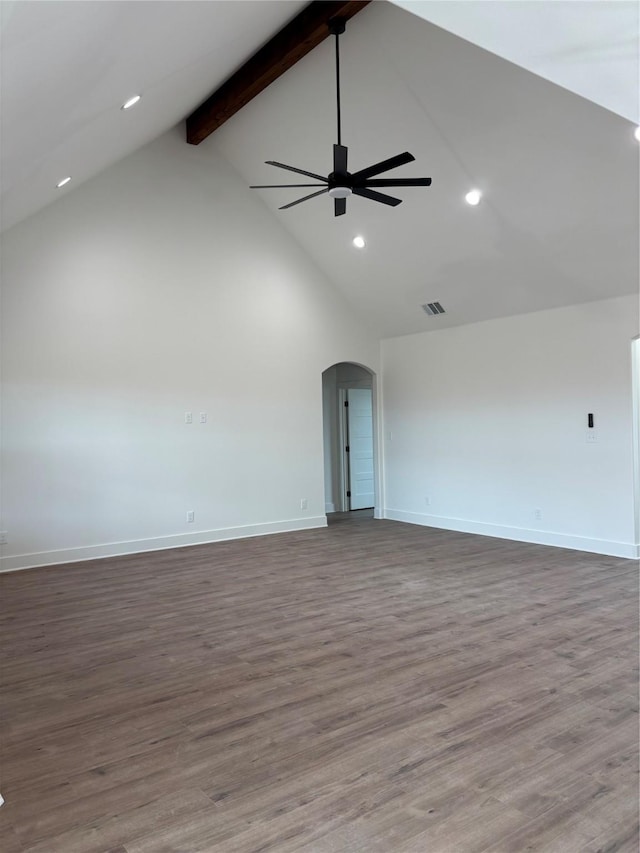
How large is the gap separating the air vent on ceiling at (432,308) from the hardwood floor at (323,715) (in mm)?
3554

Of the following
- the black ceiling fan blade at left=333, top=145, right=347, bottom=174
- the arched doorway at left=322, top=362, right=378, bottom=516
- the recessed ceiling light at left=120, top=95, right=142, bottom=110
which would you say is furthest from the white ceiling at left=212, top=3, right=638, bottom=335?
the arched doorway at left=322, top=362, right=378, bottom=516

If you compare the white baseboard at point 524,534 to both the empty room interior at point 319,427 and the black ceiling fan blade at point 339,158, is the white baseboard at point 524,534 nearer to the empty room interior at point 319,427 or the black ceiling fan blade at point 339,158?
the empty room interior at point 319,427

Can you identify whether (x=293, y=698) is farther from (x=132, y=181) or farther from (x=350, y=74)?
(x=132, y=181)

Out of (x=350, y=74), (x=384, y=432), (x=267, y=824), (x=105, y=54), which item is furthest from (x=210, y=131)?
(x=267, y=824)

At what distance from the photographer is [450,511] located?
7789mm

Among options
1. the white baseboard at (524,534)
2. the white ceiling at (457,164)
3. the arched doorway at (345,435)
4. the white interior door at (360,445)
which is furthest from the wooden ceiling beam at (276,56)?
the white baseboard at (524,534)

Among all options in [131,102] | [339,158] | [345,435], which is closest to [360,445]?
[345,435]

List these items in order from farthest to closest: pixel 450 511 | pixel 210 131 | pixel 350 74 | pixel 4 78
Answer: pixel 450 511 → pixel 210 131 → pixel 350 74 → pixel 4 78

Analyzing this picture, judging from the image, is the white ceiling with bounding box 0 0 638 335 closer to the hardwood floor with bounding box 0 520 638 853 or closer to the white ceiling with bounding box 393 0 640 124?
the white ceiling with bounding box 393 0 640 124

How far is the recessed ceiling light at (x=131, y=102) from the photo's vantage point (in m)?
4.09

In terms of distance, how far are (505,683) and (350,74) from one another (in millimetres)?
5166

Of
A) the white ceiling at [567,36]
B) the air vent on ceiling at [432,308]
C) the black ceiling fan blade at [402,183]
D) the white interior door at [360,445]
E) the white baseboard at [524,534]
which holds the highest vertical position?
the black ceiling fan blade at [402,183]

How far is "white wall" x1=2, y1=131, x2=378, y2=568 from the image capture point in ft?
19.7

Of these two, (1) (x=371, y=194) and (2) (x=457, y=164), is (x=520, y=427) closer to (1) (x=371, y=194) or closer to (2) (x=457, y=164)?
(2) (x=457, y=164)
